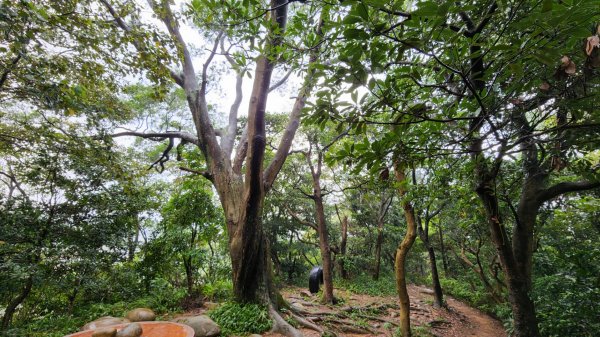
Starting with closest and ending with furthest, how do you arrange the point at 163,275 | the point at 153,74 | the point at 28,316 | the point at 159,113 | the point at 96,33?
the point at 96,33, the point at 153,74, the point at 28,316, the point at 163,275, the point at 159,113

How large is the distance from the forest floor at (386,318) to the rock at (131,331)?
240 centimetres

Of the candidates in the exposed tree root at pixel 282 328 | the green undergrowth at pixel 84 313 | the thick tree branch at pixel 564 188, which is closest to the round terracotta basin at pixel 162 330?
the exposed tree root at pixel 282 328

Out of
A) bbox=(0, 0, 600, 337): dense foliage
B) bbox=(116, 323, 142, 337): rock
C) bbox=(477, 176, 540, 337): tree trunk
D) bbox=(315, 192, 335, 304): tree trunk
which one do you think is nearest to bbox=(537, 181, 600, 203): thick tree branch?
bbox=(0, 0, 600, 337): dense foliage

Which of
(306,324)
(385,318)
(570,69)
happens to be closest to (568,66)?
(570,69)

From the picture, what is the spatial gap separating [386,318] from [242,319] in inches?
197

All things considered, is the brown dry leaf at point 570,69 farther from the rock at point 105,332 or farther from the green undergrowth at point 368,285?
the green undergrowth at point 368,285

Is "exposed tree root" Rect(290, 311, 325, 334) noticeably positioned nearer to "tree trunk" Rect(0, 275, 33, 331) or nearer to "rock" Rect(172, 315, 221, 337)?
"rock" Rect(172, 315, 221, 337)

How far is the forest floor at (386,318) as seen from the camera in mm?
6285

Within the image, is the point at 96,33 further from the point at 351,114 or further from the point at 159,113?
the point at 159,113

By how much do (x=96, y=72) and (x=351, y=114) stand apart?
125 inches

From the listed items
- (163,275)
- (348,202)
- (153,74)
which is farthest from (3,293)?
(348,202)

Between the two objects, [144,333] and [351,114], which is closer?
[351,114]

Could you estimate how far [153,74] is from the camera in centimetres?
294

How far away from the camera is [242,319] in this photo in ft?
15.2
